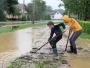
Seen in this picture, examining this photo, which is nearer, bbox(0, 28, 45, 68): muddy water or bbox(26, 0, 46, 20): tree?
bbox(0, 28, 45, 68): muddy water

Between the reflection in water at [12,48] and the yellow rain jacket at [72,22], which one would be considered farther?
the yellow rain jacket at [72,22]

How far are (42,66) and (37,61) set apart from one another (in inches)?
30.8

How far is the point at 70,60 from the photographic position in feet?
26.4

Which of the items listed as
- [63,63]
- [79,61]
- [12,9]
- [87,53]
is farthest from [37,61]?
[12,9]

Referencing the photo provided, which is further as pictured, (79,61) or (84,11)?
(84,11)

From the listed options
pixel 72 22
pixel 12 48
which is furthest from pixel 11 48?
pixel 72 22

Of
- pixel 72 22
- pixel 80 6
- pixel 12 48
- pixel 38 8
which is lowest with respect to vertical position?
pixel 12 48

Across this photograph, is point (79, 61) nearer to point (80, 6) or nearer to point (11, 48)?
point (11, 48)

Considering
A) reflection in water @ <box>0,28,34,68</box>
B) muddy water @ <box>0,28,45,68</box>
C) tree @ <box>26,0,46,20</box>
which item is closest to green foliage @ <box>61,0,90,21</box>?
muddy water @ <box>0,28,45,68</box>

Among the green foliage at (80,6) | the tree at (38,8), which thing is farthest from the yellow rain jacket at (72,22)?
the tree at (38,8)

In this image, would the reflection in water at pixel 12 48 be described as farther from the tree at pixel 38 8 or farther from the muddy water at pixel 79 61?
the tree at pixel 38 8

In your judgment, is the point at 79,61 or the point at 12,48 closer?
the point at 79,61

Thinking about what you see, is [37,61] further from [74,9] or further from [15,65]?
[74,9]

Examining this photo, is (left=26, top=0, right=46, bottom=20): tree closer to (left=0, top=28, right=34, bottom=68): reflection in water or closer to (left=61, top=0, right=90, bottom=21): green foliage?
(left=61, top=0, right=90, bottom=21): green foliage
